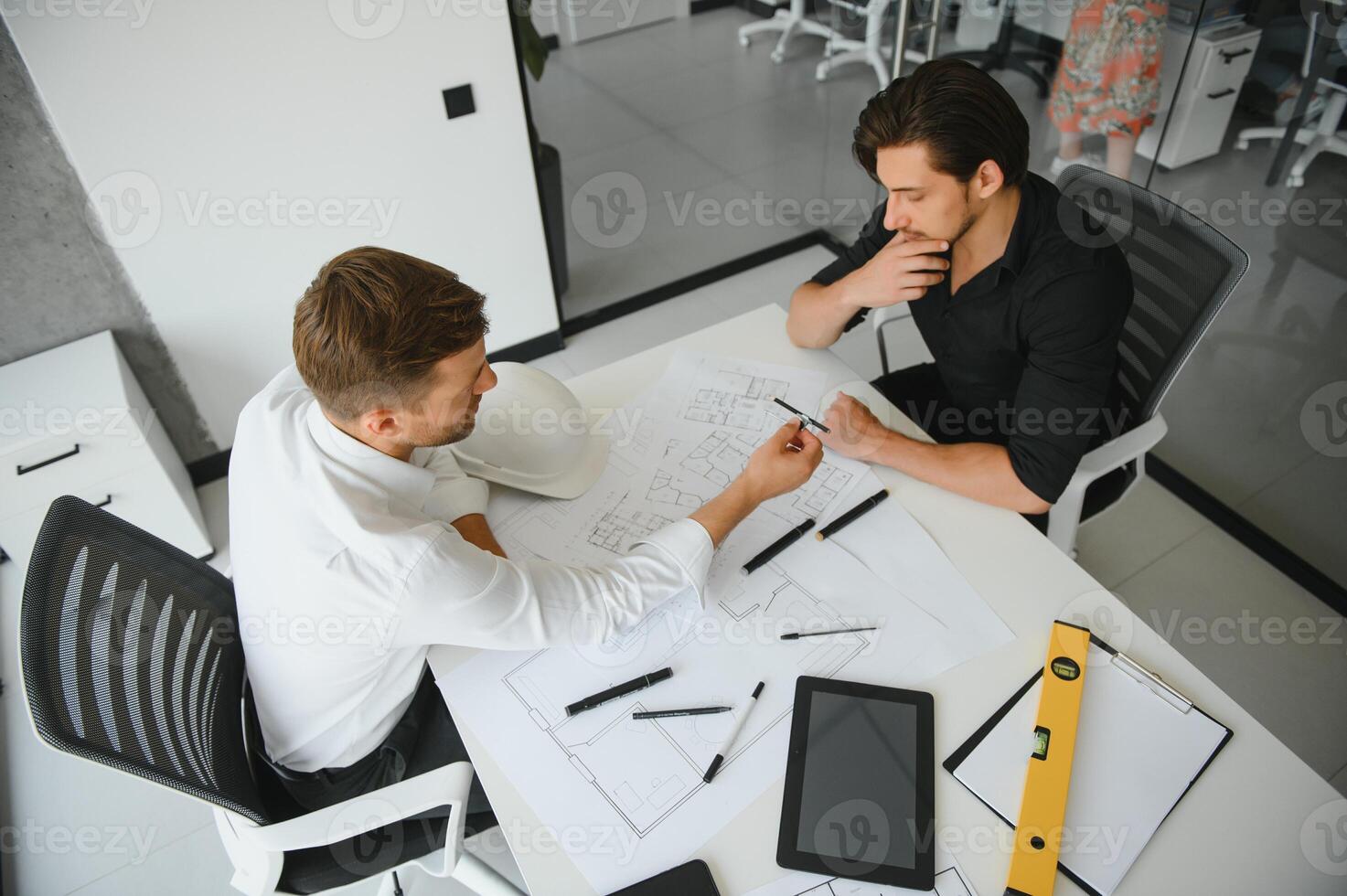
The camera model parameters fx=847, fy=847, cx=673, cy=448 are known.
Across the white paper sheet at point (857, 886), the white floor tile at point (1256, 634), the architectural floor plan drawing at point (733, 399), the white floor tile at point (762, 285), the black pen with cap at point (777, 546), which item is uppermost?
the architectural floor plan drawing at point (733, 399)

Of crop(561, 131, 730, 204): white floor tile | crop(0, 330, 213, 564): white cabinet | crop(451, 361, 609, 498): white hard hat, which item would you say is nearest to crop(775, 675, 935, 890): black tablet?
crop(451, 361, 609, 498): white hard hat

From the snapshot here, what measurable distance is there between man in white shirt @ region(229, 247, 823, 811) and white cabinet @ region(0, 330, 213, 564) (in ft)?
4.36

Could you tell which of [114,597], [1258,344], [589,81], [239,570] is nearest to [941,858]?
[239,570]

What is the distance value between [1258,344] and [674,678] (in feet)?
7.49

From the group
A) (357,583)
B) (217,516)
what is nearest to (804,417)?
(357,583)

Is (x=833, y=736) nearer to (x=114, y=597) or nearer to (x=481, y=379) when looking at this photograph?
(x=481, y=379)

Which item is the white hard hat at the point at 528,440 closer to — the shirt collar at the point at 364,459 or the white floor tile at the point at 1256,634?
the shirt collar at the point at 364,459

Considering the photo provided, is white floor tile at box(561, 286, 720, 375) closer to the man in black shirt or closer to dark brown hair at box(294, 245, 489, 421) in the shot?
the man in black shirt

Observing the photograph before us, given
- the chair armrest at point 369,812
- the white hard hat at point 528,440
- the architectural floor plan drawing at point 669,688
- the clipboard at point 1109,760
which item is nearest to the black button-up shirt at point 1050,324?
the clipboard at point 1109,760

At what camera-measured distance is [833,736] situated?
3.99 ft

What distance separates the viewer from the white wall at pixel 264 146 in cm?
230

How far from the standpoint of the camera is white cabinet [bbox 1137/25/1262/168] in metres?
2.24

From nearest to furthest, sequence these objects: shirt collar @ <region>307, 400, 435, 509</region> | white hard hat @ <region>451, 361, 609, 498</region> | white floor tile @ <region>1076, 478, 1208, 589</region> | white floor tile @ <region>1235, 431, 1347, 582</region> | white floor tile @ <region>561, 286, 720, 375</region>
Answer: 1. shirt collar @ <region>307, 400, 435, 509</region>
2. white hard hat @ <region>451, 361, 609, 498</region>
3. white floor tile @ <region>1235, 431, 1347, 582</region>
4. white floor tile @ <region>1076, 478, 1208, 589</region>
5. white floor tile @ <region>561, 286, 720, 375</region>

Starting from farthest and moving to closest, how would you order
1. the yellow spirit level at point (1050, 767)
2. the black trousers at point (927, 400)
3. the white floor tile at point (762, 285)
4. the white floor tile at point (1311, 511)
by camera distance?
the white floor tile at point (762, 285) < the white floor tile at point (1311, 511) < the black trousers at point (927, 400) < the yellow spirit level at point (1050, 767)
